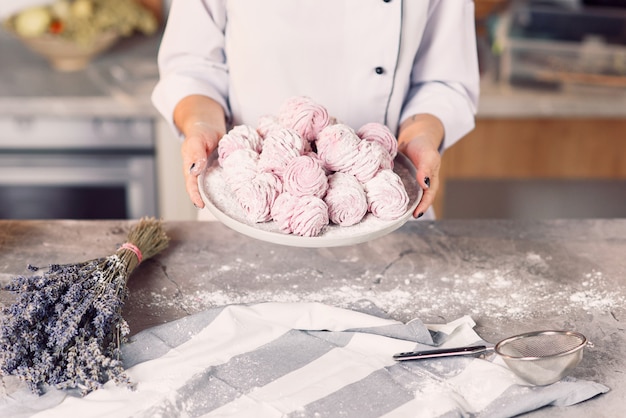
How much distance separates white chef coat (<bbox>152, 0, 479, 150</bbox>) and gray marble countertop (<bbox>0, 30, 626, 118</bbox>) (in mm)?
671

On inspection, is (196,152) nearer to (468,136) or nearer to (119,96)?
(119,96)

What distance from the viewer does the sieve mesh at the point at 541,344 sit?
936 millimetres

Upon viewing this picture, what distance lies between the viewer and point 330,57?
57.0 inches

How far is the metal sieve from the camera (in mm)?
900

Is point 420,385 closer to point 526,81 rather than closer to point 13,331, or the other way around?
point 13,331

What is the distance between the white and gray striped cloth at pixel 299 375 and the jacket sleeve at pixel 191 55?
56 centimetres

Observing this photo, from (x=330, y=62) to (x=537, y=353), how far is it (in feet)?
2.39

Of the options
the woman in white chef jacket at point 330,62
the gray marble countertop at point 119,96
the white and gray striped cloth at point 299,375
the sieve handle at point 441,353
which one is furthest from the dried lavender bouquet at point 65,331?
the gray marble countertop at point 119,96

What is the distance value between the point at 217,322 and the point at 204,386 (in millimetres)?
124

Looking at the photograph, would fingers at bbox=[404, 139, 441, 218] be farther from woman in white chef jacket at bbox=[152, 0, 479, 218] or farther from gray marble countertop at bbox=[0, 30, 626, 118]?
gray marble countertop at bbox=[0, 30, 626, 118]

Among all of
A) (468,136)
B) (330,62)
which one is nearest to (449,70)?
(330,62)

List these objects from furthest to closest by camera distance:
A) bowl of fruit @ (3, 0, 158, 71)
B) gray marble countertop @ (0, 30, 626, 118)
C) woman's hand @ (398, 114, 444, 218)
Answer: bowl of fruit @ (3, 0, 158, 71)
gray marble countertop @ (0, 30, 626, 118)
woman's hand @ (398, 114, 444, 218)

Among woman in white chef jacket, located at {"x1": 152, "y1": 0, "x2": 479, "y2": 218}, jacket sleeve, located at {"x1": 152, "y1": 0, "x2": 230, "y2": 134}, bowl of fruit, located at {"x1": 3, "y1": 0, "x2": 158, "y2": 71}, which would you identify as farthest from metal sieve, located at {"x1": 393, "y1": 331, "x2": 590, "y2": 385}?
bowl of fruit, located at {"x1": 3, "y1": 0, "x2": 158, "y2": 71}

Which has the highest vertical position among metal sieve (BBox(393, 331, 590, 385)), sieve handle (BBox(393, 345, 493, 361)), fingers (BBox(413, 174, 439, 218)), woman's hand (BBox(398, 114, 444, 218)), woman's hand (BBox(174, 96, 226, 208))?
woman's hand (BBox(174, 96, 226, 208))
